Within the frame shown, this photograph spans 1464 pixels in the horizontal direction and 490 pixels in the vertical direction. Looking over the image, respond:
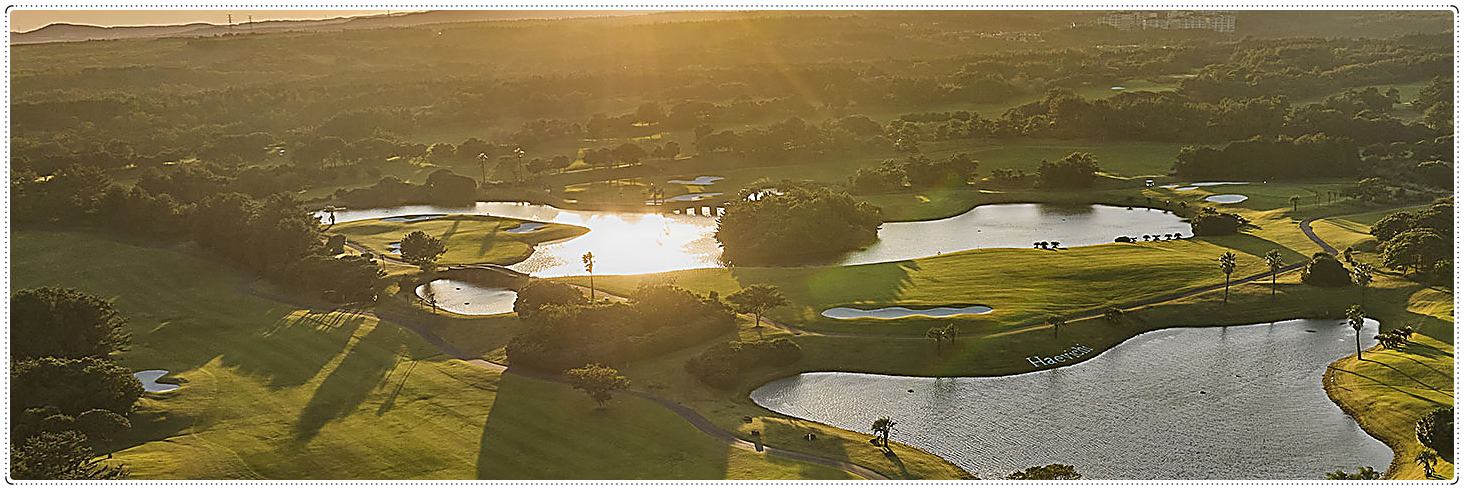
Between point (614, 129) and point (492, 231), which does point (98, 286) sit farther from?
point (614, 129)

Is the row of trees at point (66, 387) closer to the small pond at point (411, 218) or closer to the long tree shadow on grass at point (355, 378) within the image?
the long tree shadow on grass at point (355, 378)

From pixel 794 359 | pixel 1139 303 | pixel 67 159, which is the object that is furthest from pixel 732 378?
pixel 67 159

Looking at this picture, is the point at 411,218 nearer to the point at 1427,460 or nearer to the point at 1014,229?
the point at 1014,229

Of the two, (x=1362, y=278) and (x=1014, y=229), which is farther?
(x=1014, y=229)

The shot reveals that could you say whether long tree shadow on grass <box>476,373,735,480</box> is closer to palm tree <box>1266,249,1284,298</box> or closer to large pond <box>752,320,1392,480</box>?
large pond <box>752,320,1392,480</box>

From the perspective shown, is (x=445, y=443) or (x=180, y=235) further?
(x=180, y=235)

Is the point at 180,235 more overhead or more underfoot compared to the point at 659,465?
more overhead

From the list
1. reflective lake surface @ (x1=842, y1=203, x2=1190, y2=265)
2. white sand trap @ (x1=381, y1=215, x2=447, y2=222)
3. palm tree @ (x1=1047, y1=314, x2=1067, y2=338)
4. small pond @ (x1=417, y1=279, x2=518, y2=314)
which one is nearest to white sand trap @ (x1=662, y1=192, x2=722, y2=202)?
reflective lake surface @ (x1=842, y1=203, x2=1190, y2=265)

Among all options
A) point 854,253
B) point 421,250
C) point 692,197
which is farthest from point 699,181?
point 421,250
